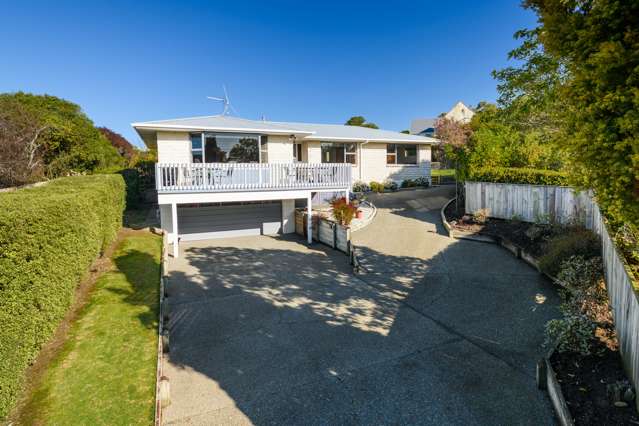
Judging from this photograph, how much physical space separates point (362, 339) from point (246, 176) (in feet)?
Answer: 30.0

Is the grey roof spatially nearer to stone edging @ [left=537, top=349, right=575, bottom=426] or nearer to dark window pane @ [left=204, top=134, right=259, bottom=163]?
dark window pane @ [left=204, top=134, right=259, bottom=163]

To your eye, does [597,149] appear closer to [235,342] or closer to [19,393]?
[235,342]

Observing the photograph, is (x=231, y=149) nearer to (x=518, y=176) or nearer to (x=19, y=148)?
(x=19, y=148)

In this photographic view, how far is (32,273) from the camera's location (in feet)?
14.9

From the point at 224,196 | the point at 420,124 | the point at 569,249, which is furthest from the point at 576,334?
the point at 420,124

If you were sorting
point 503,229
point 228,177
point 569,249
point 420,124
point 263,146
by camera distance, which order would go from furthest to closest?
point 420,124
point 263,146
point 228,177
point 503,229
point 569,249

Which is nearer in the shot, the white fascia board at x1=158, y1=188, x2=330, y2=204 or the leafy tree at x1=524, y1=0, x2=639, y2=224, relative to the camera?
the leafy tree at x1=524, y1=0, x2=639, y2=224

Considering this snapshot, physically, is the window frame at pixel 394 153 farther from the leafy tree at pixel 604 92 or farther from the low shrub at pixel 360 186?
the leafy tree at pixel 604 92

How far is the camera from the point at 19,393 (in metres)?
4.23

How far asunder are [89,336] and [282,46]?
2322 centimetres

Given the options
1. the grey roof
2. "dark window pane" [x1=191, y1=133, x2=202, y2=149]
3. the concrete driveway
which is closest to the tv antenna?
"dark window pane" [x1=191, y1=133, x2=202, y2=149]

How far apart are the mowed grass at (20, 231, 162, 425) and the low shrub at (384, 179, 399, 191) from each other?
17280 millimetres

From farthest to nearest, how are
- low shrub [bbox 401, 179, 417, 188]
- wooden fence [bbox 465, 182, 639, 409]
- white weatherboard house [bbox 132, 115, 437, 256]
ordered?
low shrub [bbox 401, 179, 417, 188], white weatherboard house [bbox 132, 115, 437, 256], wooden fence [bbox 465, 182, 639, 409]

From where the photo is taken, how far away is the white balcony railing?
41.5ft
